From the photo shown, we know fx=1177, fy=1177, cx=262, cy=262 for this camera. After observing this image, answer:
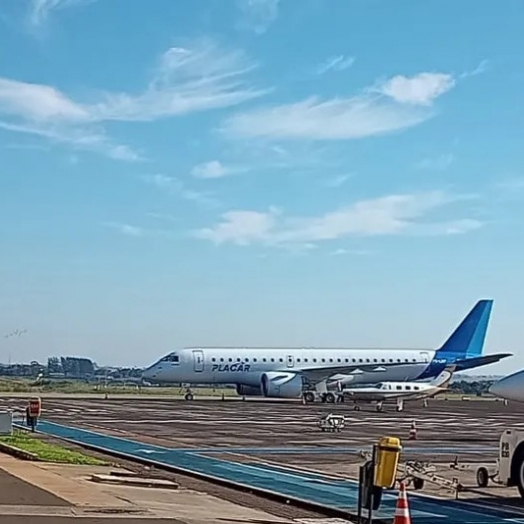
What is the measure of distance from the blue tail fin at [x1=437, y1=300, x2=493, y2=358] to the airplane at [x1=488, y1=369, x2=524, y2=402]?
212 feet

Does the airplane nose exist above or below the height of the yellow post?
above

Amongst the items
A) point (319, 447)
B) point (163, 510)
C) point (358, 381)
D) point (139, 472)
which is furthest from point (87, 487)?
point (358, 381)

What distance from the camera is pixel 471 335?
278 feet

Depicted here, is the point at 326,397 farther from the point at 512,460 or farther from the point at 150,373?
the point at 512,460

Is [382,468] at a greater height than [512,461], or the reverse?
[382,468]

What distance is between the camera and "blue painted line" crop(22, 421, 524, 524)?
52.6ft

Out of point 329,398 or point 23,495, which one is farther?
point 329,398

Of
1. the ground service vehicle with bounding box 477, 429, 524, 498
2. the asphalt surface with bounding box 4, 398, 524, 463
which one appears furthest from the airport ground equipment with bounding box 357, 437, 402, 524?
the asphalt surface with bounding box 4, 398, 524, 463

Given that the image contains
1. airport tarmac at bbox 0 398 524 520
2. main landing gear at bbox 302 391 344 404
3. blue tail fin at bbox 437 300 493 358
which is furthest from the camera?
blue tail fin at bbox 437 300 493 358

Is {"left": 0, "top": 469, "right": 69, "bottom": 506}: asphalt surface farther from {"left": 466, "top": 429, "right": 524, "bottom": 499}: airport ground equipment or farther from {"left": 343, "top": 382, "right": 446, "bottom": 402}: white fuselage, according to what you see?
{"left": 343, "top": 382, "right": 446, "bottom": 402}: white fuselage

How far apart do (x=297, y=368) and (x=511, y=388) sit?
58799mm

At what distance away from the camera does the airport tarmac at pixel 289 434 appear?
2691cm

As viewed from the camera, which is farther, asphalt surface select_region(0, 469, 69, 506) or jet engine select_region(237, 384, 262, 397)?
jet engine select_region(237, 384, 262, 397)

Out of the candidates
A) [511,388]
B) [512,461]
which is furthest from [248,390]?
[512,461]
